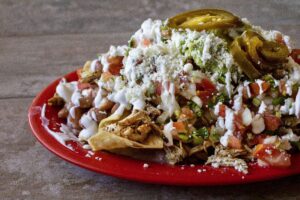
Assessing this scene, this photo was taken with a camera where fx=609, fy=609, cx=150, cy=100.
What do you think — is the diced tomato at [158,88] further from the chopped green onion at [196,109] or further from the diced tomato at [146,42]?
the diced tomato at [146,42]

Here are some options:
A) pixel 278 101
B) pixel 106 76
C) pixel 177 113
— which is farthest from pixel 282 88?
pixel 106 76

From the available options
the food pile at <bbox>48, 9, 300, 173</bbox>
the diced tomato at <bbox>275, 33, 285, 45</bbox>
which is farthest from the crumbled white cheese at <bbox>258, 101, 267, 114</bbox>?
the diced tomato at <bbox>275, 33, 285, 45</bbox>

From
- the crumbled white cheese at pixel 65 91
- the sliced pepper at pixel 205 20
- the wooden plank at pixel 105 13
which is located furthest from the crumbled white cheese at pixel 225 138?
the wooden plank at pixel 105 13

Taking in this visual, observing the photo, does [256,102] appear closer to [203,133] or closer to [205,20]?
[203,133]

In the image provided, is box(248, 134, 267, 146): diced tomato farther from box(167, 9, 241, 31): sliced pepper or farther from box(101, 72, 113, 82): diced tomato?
box(101, 72, 113, 82): diced tomato

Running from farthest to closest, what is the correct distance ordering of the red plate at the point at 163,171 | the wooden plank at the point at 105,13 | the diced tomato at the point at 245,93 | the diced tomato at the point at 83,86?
the wooden plank at the point at 105,13
the diced tomato at the point at 83,86
the diced tomato at the point at 245,93
the red plate at the point at 163,171

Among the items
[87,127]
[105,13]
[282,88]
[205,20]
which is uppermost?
[205,20]
